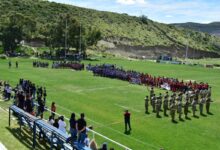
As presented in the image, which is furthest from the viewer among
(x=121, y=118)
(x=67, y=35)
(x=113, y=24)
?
(x=113, y=24)

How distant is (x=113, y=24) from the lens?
130m

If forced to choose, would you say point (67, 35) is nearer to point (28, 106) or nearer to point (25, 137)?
point (28, 106)

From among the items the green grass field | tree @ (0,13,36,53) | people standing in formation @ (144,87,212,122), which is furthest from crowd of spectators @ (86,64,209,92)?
tree @ (0,13,36,53)

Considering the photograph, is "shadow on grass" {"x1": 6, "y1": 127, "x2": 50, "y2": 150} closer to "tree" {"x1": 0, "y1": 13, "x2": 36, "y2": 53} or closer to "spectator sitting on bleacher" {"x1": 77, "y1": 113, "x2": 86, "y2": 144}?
"spectator sitting on bleacher" {"x1": 77, "y1": 113, "x2": 86, "y2": 144}

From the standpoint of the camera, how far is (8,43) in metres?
75.5

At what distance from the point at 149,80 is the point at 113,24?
3612 inches

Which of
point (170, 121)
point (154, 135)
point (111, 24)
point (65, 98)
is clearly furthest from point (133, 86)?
point (111, 24)

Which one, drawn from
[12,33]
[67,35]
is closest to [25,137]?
[12,33]

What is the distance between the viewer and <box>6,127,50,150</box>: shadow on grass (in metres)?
16.4

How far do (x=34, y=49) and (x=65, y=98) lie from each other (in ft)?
181

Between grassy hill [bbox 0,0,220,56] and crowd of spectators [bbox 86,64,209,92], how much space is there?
4649 centimetres

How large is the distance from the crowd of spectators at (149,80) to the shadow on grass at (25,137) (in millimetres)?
19236

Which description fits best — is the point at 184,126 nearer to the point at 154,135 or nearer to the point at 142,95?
the point at 154,135

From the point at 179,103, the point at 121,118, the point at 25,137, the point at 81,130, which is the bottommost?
the point at 121,118
